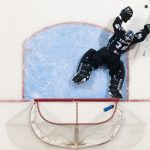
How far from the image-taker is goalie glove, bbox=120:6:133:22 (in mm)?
2834

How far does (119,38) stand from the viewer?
286 cm

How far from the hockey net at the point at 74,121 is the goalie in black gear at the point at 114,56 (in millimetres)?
110

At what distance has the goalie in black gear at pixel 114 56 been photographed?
2854mm

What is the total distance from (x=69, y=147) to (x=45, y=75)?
15.2 inches

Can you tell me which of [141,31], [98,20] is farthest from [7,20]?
[141,31]

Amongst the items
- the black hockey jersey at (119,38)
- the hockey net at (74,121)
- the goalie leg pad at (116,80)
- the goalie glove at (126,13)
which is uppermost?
the goalie glove at (126,13)

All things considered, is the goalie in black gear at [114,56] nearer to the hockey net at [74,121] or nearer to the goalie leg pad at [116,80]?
the goalie leg pad at [116,80]

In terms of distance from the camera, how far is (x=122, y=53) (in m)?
2.89

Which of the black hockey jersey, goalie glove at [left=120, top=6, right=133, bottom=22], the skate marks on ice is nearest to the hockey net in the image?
the skate marks on ice

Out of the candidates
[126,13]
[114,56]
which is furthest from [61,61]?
[126,13]

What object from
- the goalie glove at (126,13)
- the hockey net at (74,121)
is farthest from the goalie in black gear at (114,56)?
the hockey net at (74,121)

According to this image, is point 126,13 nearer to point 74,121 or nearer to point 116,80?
point 116,80

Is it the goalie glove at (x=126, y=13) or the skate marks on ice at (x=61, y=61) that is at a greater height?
the goalie glove at (x=126, y=13)

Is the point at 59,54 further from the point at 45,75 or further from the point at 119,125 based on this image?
the point at 119,125
